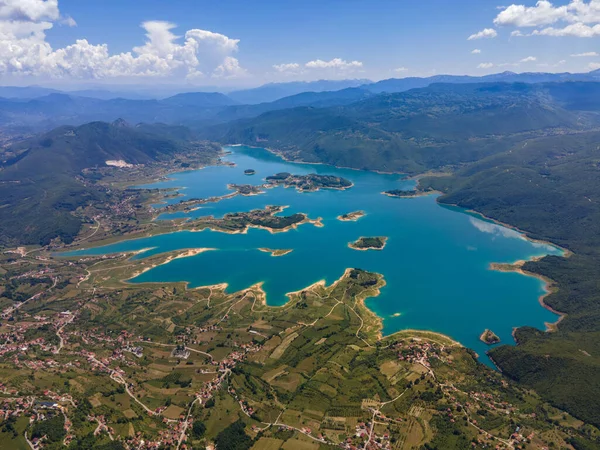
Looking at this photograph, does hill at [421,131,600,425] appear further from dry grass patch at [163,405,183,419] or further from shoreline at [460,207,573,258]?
dry grass patch at [163,405,183,419]

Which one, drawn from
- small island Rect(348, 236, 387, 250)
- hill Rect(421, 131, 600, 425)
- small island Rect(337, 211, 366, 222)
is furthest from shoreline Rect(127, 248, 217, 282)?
hill Rect(421, 131, 600, 425)

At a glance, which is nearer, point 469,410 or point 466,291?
point 469,410

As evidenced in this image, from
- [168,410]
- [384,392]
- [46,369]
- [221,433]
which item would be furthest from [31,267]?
[384,392]

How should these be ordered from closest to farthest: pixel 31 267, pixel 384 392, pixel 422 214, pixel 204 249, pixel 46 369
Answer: pixel 384 392
pixel 46 369
pixel 31 267
pixel 204 249
pixel 422 214

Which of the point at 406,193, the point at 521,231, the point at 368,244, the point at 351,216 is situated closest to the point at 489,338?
the point at 368,244

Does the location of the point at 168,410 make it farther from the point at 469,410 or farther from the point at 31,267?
the point at 31,267

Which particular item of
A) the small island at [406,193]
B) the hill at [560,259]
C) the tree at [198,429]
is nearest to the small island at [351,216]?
the small island at [406,193]

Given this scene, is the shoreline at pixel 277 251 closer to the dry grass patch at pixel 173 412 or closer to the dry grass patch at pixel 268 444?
the dry grass patch at pixel 173 412
